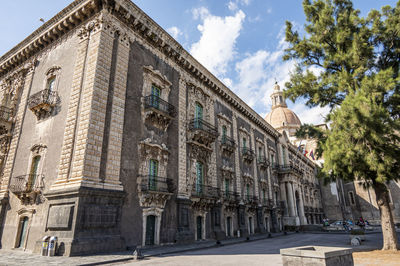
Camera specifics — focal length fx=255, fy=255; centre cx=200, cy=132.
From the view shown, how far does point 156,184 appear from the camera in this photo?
49.8ft

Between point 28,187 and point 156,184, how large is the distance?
23.0 ft

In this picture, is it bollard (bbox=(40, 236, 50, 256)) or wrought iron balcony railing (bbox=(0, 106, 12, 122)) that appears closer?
bollard (bbox=(40, 236, 50, 256))

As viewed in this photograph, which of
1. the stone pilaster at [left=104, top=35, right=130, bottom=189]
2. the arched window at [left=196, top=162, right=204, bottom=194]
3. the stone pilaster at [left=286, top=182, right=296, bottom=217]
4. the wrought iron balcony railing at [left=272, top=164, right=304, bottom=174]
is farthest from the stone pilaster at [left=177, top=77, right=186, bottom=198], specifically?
the stone pilaster at [left=286, top=182, right=296, bottom=217]

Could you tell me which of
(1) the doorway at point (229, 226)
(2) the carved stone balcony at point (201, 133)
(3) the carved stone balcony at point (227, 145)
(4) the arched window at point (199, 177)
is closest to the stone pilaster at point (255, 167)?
(3) the carved stone balcony at point (227, 145)

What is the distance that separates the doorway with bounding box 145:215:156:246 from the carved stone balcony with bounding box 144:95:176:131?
5772mm

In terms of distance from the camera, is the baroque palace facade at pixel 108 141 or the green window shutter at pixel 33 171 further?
the green window shutter at pixel 33 171

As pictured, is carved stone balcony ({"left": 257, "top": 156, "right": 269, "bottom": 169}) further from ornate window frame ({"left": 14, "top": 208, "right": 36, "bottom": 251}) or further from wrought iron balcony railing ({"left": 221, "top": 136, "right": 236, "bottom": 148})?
ornate window frame ({"left": 14, "top": 208, "right": 36, "bottom": 251})

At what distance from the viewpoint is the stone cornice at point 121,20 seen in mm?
15562

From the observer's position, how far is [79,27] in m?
16.2

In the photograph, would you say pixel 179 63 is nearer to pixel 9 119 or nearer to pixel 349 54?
pixel 349 54

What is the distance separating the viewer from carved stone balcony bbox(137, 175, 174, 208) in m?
14.2

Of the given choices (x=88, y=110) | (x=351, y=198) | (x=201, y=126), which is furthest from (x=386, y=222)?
(x=351, y=198)

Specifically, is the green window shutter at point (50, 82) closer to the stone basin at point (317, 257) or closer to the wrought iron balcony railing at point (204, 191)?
the wrought iron balcony railing at point (204, 191)

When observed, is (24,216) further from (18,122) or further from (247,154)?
(247,154)
